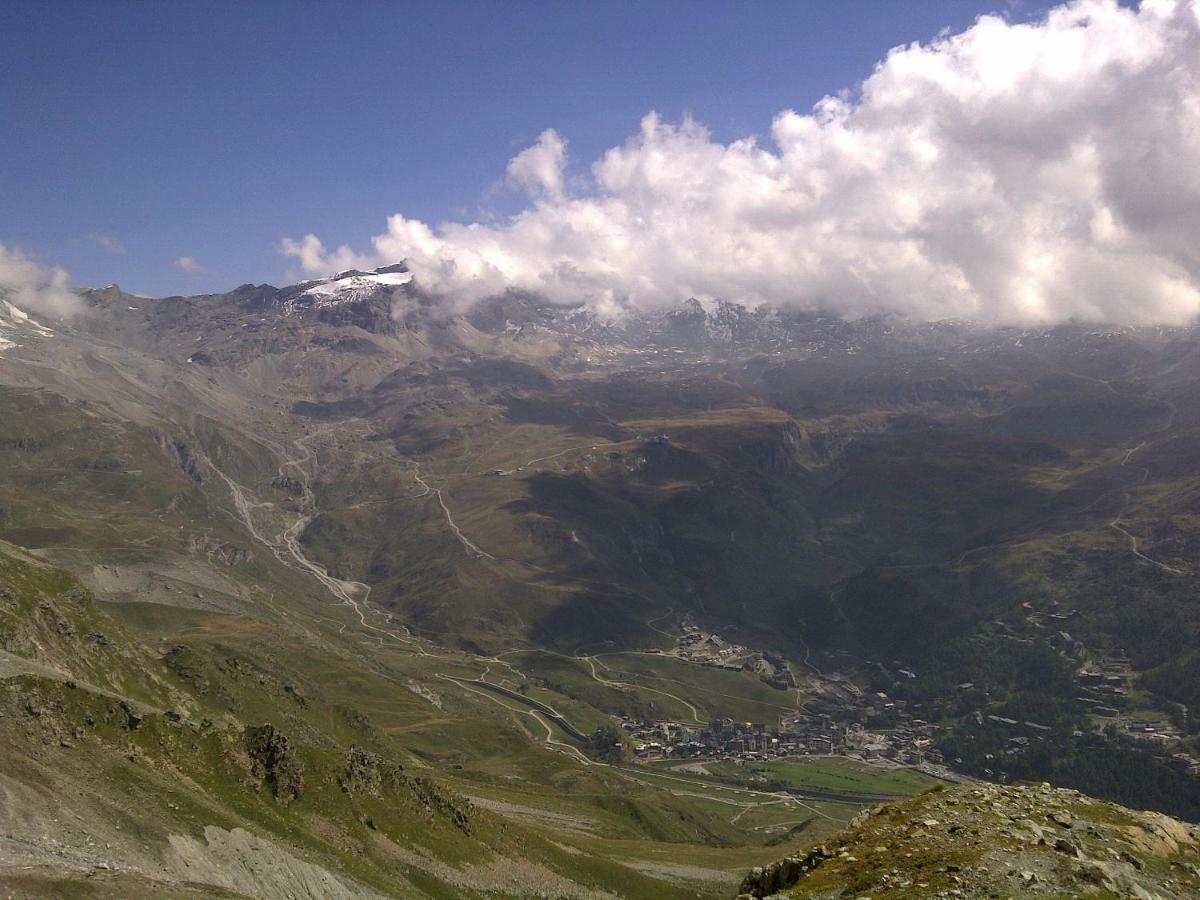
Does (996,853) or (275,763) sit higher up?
(996,853)

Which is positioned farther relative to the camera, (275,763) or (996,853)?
(275,763)

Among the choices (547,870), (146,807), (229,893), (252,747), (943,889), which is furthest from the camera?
(547,870)

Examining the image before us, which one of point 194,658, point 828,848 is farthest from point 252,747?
point 828,848

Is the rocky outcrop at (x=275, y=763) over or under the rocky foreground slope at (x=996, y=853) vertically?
under

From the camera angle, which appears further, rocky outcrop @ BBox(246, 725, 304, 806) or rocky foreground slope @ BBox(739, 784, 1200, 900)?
rocky outcrop @ BBox(246, 725, 304, 806)

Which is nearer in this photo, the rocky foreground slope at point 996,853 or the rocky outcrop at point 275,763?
the rocky foreground slope at point 996,853

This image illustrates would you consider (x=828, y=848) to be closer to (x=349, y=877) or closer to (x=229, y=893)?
(x=229, y=893)

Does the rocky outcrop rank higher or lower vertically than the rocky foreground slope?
lower

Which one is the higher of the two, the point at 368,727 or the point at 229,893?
the point at 229,893
